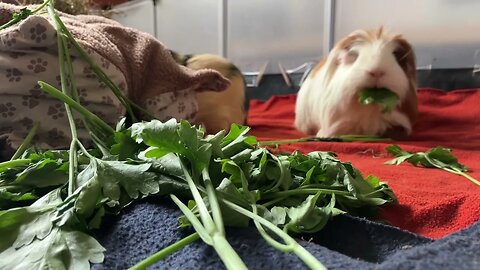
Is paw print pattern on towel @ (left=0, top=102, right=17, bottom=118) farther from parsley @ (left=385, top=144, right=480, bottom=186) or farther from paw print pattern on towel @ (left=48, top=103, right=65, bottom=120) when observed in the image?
parsley @ (left=385, top=144, right=480, bottom=186)

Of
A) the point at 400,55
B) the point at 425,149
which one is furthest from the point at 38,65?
the point at 400,55

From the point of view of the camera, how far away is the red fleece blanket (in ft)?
1.75

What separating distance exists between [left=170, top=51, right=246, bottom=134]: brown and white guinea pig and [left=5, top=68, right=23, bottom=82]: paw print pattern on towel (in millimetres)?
367

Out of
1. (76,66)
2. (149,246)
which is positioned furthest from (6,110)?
(149,246)

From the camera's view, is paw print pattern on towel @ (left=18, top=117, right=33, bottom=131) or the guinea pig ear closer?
paw print pattern on towel @ (left=18, top=117, right=33, bottom=131)

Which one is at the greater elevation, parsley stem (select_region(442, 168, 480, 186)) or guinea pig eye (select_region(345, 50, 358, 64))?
guinea pig eye (select_region(345, 50, 358, 64))

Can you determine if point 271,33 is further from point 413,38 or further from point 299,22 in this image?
point 413,38

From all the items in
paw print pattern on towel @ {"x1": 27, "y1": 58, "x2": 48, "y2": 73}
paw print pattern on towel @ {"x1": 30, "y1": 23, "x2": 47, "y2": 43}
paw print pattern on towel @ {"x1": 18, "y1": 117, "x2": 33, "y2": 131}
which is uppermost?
paw print pattern on towel @ {"x1": 30, "y1": 23, "x2": 47, "y2": 43}

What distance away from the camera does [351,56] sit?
1.29m

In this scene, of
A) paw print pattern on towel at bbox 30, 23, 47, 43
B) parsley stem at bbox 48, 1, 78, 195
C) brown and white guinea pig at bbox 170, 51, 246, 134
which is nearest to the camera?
parsley stem at bbox 48, 1, 78, 195

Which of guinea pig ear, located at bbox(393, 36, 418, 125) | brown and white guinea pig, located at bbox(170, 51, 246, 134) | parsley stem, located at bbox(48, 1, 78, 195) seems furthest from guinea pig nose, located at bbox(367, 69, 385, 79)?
parsley stem, located at bbox(48, 1, 78, 195)

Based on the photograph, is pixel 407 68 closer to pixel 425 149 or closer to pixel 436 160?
pixel 425 149

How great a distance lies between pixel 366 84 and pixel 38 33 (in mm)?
782

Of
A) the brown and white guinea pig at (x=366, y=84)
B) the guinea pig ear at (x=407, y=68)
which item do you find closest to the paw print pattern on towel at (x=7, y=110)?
the brown and white guinea pig at (x=366, y=84)
